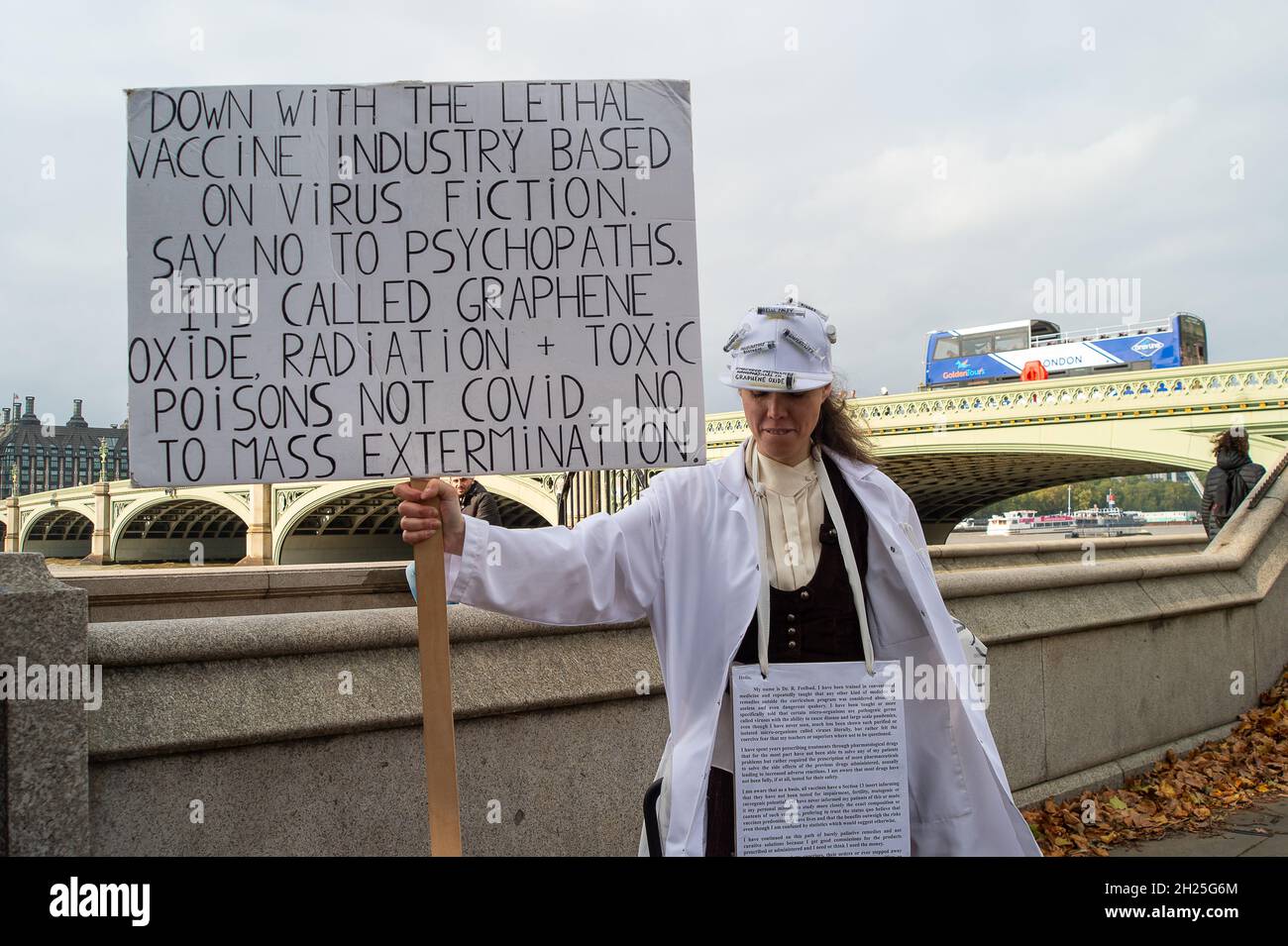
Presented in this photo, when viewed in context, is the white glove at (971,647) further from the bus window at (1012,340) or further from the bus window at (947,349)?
the bus window at (947,349)

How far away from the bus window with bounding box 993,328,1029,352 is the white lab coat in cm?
4420

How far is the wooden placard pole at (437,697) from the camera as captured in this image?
8.02ft

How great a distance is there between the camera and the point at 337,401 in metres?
2.70

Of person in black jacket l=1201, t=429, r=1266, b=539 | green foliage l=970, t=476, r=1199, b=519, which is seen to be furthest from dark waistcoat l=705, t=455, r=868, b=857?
green foliage l=970, t=476, r=1199, b=519

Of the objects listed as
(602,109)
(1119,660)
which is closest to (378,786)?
(602,109)

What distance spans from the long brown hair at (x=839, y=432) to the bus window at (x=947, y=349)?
45.5 m

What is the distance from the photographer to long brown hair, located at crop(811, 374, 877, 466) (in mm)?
2826

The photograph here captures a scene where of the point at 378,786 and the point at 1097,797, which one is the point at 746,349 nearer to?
the point at 378,786

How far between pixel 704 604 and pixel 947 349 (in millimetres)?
46354

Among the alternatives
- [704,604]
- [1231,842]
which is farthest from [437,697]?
[1231,842]

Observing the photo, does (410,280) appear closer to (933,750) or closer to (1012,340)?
(933,750)

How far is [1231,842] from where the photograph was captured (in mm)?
5152

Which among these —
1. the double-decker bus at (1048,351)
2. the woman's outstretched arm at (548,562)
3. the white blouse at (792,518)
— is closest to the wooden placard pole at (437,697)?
the woman's outstretched arm at (548,562)
